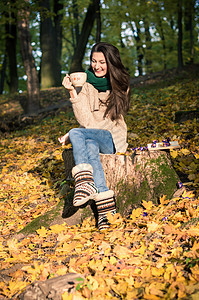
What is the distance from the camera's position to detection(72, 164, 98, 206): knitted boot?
2732 millimetres

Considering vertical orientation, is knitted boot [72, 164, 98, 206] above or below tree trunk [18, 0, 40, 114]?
below

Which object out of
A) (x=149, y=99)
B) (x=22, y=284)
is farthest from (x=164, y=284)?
(x=149, y=99)

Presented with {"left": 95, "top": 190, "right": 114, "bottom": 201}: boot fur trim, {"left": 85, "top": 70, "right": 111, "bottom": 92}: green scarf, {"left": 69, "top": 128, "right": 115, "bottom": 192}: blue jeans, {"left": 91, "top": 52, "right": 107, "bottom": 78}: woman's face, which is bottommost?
{"left": 95, "top": 190, "right": 114, "bottom": 201}: boot fur trim

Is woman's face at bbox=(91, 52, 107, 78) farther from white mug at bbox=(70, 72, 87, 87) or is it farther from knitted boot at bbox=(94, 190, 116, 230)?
knitted boot at bbox=(94, 190, 116, 230)

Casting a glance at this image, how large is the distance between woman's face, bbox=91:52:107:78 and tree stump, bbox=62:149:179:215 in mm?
1135

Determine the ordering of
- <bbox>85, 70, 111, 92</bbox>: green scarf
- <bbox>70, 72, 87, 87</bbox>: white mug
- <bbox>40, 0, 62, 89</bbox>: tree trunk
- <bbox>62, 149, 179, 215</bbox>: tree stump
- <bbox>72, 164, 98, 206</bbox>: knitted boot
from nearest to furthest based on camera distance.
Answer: <bbox>72, 164, 98, 206</bbox>: knitted boot → <bbox>62, 149, 179, 215</bbox>: tree stump → <bbox>70, 72, 87, 87</bbox>: white mug → <bbox>85, 70, 111, 92</bbox>: green scarf → <bbox>40, 0, 62, 89</bbox>: tree trunk

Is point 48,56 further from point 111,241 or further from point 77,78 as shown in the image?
point 111,241

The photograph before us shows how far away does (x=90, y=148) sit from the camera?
121 inches

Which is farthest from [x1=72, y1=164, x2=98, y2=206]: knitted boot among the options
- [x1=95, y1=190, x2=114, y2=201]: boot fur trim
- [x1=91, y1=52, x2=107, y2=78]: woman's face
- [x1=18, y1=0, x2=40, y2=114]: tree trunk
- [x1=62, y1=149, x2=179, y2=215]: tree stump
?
[x1=18, y1=0, x2=40, y2=114]: tree trunk

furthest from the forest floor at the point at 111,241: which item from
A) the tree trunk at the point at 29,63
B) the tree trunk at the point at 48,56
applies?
the tree trunk at the point at 48,56

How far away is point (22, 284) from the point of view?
7.14 ft

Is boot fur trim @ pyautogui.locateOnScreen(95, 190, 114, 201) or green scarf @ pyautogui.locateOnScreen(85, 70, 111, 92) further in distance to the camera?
green scarf @ pyautogui.locateOnScreen(85, 70, 111, 92)

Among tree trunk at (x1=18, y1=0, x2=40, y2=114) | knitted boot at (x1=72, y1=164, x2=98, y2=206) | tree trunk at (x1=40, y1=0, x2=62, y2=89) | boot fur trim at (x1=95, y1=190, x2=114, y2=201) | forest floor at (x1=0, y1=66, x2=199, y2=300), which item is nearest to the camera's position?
forest floor at (x1=0, y1=66, x2=199, y2=300)

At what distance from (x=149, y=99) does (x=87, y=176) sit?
633cm
